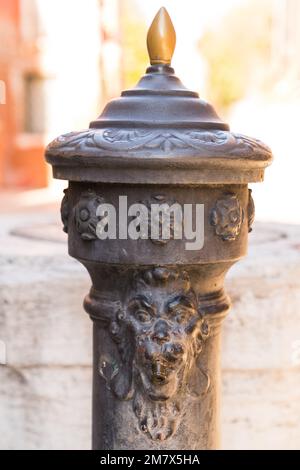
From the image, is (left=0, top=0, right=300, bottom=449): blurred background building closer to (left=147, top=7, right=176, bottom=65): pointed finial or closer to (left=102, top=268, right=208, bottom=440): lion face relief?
(left=102, top=268, right=208, bottom=440): lion face relief

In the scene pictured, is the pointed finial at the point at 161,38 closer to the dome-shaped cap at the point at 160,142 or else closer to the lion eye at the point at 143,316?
the dome-shaped cap at the point at 160,142

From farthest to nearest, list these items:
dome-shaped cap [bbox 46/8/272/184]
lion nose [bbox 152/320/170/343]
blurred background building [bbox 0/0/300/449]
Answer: blurred background building [bbox 0/0/300/449] < lion nose [bbox 152/320/170/343] < dome-shaped cap [bbox 46/8/272/184]

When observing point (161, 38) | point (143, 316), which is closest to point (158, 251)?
point (143, 316)

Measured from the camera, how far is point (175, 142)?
1281 millimetres

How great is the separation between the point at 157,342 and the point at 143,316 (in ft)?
0.18

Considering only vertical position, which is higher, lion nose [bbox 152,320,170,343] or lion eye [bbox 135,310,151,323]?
lion eye [bbox 135,310,151,323]

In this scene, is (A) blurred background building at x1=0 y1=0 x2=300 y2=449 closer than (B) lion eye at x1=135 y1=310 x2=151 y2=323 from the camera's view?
No

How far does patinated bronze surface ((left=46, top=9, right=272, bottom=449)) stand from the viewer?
1302 mm

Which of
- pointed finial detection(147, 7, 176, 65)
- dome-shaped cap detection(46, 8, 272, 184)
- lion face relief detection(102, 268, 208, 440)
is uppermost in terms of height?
pointed finial detection(147, 7, 176, 65)

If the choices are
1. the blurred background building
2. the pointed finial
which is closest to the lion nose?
the pointed finial

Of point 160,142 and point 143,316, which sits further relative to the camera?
point 143,316

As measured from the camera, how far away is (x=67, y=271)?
215cm

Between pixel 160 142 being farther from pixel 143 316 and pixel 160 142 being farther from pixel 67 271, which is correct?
pixel 67 271
